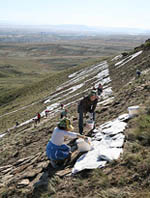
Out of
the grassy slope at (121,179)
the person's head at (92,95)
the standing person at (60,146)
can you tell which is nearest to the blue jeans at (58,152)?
the standing person at (60,146)

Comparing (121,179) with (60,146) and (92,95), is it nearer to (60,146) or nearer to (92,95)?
(60,146)

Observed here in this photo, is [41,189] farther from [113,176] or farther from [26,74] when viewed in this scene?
[26,74]

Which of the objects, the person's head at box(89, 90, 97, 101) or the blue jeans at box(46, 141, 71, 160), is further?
the person's head at box(89, 90, 97, 101)

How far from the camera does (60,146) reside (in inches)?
300

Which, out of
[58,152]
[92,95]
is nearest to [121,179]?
[58,152]

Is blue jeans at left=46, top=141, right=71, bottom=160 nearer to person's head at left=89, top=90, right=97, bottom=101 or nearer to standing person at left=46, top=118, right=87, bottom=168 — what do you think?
standing person at left=46, top=118, right=87, bottom=168

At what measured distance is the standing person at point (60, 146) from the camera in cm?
743

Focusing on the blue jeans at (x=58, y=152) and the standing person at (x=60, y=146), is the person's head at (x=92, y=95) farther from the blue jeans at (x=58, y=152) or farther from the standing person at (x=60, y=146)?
the blue jeans at (x=58, y=152)

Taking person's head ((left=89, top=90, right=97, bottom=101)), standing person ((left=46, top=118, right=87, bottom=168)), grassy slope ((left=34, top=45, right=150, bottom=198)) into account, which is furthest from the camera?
person's head ((left=89, top=90, right=97, bottom=101))

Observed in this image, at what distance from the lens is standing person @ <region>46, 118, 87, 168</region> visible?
743cm

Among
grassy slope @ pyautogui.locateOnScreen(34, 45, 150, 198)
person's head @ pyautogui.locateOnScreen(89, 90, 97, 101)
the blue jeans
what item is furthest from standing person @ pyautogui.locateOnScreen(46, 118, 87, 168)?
person's head @ pyautogui.locateOnScreen(89, 90, 97, 101)

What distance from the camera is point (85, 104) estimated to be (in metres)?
10.1

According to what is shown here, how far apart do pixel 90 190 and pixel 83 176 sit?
65 centimetres

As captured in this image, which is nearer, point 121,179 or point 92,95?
point 121,179
